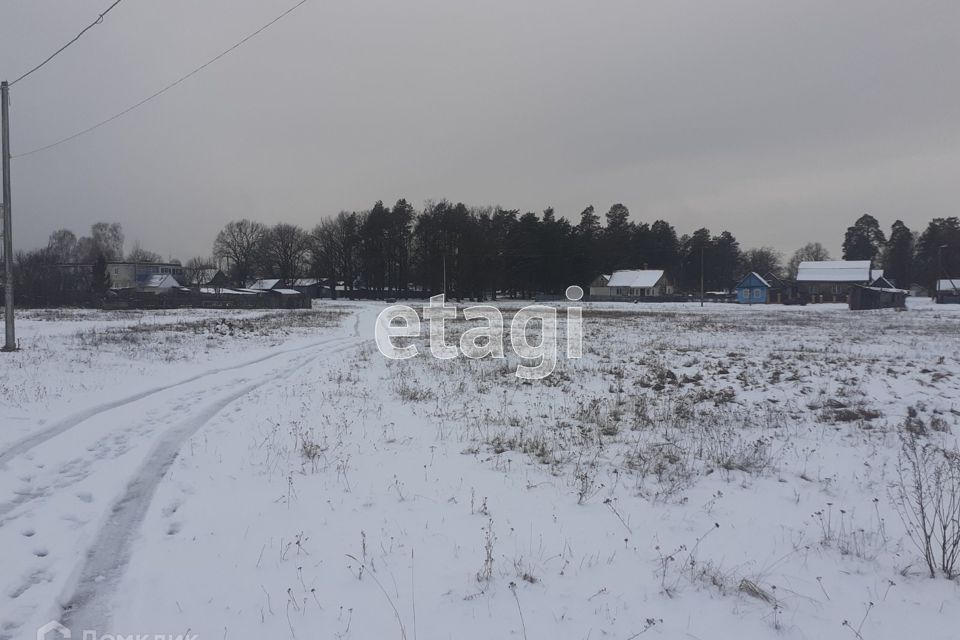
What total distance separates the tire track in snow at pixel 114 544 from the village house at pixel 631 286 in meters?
89.3

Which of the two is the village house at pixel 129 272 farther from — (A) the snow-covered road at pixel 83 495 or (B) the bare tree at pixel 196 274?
(A) the snow-covered road at pixel 83 495

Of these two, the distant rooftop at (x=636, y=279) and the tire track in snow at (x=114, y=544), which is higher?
the distant rooftop at (x=636, y=279)

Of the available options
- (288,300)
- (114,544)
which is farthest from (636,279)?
(114,544)

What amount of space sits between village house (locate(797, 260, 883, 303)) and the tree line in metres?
21.1

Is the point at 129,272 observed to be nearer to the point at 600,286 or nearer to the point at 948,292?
the point at 600,286

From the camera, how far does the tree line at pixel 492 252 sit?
85625 millimetres

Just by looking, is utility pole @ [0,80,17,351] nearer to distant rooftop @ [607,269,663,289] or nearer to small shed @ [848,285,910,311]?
small shed @ [848,285,910,311]

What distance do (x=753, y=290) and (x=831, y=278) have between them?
13.5m

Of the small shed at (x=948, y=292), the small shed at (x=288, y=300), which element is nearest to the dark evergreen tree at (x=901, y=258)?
the small shed at (x=948, y=292)

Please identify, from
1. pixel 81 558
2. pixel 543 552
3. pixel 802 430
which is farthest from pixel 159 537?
pixel 802 430

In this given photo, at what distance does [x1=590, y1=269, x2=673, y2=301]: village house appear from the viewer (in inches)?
3691

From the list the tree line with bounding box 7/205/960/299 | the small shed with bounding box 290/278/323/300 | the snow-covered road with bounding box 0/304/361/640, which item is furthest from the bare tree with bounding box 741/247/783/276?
the snow-covered road with bounding box 0/304/361/640

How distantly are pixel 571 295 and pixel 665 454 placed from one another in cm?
8196

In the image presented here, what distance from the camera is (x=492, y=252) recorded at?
279ft
